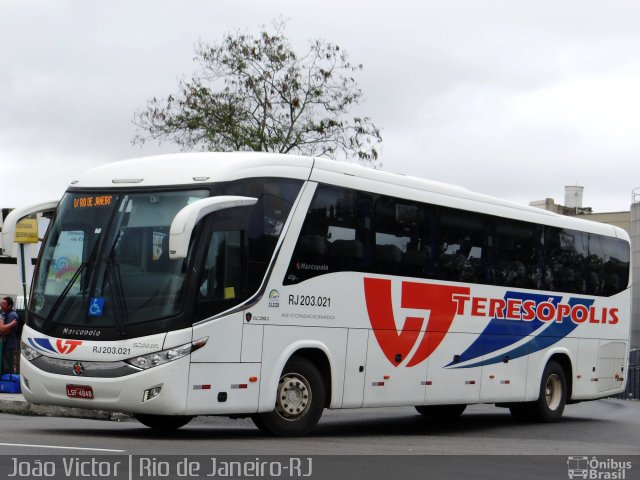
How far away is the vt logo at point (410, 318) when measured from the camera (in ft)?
52.9

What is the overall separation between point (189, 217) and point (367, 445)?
3.57m

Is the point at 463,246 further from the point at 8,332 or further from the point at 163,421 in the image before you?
the point at 8,332

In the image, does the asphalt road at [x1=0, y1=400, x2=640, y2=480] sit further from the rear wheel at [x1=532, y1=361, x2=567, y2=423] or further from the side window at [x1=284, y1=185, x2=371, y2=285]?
the side window at [x1=284, y1=185, x2=371, y2=285]

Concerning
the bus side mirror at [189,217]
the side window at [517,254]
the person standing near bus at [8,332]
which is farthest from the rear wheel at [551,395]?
the person standing near bus at [8,332]

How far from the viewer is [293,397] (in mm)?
14711

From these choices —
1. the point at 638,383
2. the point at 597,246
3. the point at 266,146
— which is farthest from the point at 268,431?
the point at 638,383

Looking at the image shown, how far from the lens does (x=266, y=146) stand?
36.1m

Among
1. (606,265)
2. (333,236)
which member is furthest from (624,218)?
(333,236)

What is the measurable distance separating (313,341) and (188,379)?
216cm

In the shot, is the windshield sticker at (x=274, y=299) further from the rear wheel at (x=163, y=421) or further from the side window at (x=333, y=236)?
the rear wheel at (x=163, y=421)

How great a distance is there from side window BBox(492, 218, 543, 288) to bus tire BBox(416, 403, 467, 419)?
8.99 ft

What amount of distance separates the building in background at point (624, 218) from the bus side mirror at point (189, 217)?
42.1m

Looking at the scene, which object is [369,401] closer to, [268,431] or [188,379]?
[268,431]
